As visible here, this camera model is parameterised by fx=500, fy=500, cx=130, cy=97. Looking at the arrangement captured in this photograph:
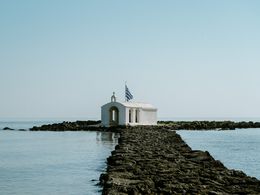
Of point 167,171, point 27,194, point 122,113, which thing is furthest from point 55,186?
point 122,113

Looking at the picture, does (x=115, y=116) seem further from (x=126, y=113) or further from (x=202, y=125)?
(x=202, y=125)

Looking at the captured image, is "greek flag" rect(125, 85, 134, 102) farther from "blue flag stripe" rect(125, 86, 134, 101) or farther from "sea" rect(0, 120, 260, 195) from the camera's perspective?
"sea" rect(0, 120, 260, 195)

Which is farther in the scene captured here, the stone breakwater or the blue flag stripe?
the blue flag stripe

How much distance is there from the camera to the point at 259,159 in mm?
24172

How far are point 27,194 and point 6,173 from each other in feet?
15.1

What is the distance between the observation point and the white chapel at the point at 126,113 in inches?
1810

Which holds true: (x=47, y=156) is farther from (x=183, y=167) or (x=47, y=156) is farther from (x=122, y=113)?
(x=122, y=113)

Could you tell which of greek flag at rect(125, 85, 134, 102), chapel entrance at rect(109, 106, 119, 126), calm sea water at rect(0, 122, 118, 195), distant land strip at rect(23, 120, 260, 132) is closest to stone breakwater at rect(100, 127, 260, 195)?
calm sea water at rect(0, 122, 118, 195)

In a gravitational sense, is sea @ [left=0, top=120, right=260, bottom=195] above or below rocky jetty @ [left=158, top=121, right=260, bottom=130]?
below

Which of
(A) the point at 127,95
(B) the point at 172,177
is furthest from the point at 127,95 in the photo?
(B) the point at 172,177

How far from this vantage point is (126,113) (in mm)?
45781

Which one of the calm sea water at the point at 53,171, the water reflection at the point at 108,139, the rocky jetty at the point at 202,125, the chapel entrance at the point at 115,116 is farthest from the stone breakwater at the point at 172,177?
the rocky jetty at the point at 202,125

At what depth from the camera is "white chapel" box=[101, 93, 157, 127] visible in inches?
1810

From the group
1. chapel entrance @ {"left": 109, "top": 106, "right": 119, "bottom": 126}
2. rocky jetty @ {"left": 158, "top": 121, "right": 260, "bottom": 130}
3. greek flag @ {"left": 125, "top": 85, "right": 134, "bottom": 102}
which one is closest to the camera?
chapel entrance @ {"left": 109, "top": 106, "right": 119, "bottom": 126}
